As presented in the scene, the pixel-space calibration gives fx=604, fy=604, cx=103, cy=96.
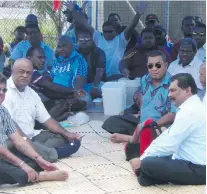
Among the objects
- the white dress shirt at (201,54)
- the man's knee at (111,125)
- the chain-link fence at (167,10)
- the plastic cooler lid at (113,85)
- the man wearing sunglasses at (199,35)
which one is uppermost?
the chain-link fence at (167,10)

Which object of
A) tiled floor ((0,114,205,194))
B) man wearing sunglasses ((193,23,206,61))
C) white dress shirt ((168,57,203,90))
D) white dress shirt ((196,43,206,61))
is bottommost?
tiled floor ((0,114,205,194))

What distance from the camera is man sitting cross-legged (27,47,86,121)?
25.2 feet

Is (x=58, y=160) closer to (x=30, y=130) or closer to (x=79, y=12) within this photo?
(x=30, y=130)

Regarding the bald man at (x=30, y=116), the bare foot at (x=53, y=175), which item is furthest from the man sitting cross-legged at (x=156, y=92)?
the bare foot at (x=53, y=175)

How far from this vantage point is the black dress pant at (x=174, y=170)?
4.98m

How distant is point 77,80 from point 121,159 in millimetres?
2356

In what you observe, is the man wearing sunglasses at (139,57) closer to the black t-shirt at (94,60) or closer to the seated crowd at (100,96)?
the seated crowd at (100,96)

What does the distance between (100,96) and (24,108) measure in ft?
9.20

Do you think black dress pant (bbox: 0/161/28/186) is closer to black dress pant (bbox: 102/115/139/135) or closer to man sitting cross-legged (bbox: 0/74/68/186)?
man sitting cross-legged (bbox: 0/74/68/186)

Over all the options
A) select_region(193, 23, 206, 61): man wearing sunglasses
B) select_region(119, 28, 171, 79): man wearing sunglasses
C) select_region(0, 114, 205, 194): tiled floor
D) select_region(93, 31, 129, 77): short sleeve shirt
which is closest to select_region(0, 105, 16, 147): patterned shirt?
select_region(0, 114, 205, 194): tiled floor

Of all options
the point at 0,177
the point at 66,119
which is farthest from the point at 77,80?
the point at 0,177

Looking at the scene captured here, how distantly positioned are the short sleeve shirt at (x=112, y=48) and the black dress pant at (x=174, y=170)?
167 inches

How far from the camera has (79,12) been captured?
9656 mm

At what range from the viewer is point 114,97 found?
26.8ft
